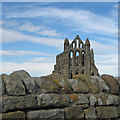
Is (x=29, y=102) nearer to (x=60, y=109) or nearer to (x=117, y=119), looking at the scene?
(x=60, y=109)

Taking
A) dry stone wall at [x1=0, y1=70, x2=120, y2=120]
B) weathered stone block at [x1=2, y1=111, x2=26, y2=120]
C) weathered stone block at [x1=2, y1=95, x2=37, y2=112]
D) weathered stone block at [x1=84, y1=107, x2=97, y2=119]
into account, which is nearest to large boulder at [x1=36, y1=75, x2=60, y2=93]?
dry stone wall at [x1=0, y1=70, x2=120, y2=120]

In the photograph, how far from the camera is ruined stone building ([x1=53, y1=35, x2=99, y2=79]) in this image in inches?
1913

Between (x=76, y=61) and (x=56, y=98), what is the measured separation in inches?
1810

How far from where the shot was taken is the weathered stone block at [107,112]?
167 inches

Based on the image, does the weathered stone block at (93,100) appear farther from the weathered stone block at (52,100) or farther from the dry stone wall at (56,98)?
the weathered stone block at (52,100)

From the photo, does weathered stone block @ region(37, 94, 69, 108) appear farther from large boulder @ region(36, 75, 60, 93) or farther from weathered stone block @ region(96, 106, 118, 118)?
weathered stone block @ region(96, 106, 118, 118)

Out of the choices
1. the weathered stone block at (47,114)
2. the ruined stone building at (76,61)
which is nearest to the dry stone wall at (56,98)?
the weathered stone block at (47,114)

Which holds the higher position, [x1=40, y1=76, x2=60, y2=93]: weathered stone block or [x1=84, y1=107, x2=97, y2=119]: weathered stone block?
[x1=40, y1=76, x2=60, y2=93]: weathered stone block

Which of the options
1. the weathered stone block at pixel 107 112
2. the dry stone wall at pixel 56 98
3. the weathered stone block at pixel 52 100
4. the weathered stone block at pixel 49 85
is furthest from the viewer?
the weathered stone block at pixel 107 112

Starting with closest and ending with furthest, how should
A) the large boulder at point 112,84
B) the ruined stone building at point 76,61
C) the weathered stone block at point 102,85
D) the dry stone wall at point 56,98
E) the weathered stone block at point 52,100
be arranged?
the dry stone wall at point 56,98 → the weathered stone block at point 52,100 → the weathered stone block at point 102,85 → the large boulder at point 112,84 → the ruined stone building at point 76,61

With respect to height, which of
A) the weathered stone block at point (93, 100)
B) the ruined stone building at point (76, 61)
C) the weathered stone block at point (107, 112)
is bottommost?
the weathered stone block at point (107, 112)

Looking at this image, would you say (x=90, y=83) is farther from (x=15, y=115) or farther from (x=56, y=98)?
(x=15, y=115)

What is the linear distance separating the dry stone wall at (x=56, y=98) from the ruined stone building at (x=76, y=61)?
1709 inches

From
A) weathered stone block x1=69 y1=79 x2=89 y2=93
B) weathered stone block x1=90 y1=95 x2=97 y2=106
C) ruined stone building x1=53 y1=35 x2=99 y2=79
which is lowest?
weathered stone block x1=90 y1=95 x2=97 y2=106
